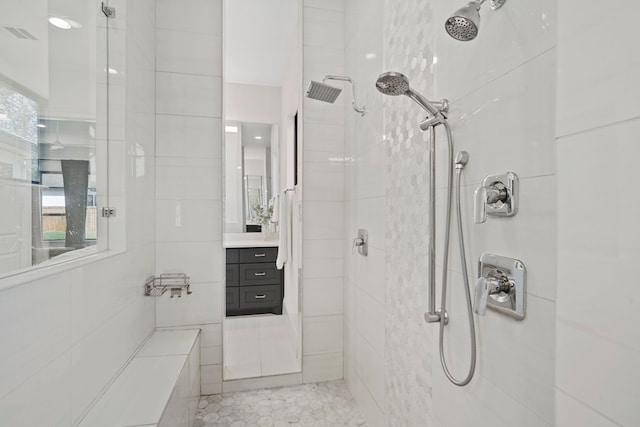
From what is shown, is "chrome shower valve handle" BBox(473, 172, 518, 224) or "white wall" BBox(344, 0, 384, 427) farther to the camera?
"white wall" BBox(344, 0, 384, 427)

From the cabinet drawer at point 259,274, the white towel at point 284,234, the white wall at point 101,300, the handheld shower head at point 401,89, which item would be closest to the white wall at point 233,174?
the cabinet drawer at point 259,274

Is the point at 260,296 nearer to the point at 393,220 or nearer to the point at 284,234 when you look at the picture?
the point at 284,234

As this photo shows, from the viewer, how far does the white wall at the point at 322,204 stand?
2.26 metres

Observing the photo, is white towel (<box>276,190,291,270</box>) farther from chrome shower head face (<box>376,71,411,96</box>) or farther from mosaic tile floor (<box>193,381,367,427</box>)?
chrome shower head face (<box>376,71,411,96</box>)

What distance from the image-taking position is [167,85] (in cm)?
211

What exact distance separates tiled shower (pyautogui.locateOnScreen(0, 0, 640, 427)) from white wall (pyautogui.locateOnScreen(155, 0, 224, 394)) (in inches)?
0.5

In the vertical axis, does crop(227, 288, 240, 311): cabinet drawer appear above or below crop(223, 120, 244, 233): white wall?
below

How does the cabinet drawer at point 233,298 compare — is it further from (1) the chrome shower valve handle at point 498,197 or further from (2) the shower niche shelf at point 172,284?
(1) the chrome shower valve handle at point 498,197

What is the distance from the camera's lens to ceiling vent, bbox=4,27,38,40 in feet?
3.06

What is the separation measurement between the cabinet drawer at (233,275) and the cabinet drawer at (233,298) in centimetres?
7

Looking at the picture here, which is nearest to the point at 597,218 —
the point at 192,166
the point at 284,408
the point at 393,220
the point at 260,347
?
the point at 393,220

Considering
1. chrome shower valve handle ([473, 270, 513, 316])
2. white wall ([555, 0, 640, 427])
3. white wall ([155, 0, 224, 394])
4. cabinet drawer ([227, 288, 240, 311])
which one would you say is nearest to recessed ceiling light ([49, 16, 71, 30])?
white wall ([155, 0, 224, 394])

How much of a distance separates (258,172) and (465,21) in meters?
3.19

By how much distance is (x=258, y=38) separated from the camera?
292 cm
